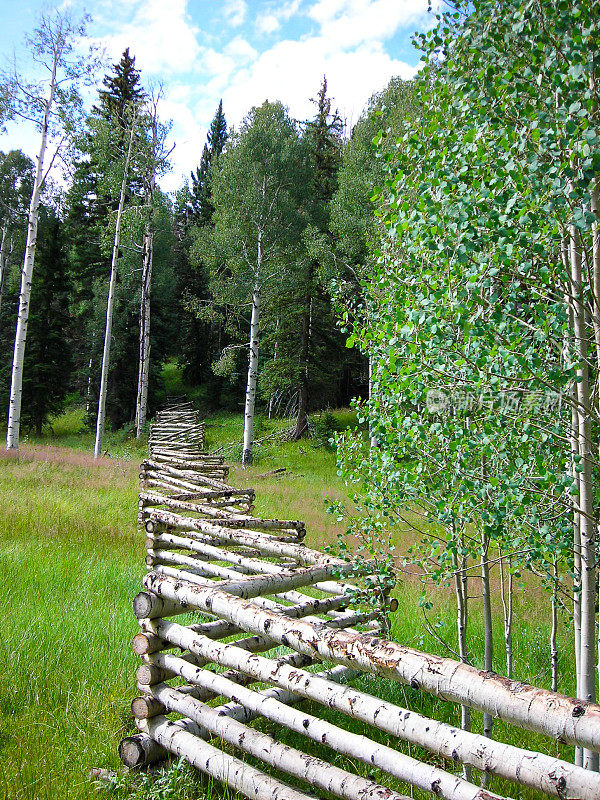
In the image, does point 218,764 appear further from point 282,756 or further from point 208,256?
point 208,256

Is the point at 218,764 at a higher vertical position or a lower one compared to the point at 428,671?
lower

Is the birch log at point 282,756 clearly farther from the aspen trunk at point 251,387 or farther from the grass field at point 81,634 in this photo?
the aspen trunk at point 251,387

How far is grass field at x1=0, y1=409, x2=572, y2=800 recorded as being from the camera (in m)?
3.14

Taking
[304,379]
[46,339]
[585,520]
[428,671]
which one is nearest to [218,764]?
[428,671]

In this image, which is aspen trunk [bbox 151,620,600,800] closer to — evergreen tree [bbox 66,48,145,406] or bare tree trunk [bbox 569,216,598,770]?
bare tree trunk [bbox 569,216,598,770]

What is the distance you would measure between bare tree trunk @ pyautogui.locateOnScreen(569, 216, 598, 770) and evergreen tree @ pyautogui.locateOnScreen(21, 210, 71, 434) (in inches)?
989

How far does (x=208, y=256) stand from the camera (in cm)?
2123

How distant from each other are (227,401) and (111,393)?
6538 mm

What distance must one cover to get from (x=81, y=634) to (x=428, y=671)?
3.63 meters

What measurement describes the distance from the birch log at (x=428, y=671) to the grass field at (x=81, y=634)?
0.95 metres

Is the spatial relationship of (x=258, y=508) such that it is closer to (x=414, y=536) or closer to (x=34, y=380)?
(x=414, y=536)

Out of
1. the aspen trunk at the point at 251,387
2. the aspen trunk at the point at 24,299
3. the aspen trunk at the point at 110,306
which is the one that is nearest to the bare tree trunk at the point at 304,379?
the aspen trunk at the point at 251,387

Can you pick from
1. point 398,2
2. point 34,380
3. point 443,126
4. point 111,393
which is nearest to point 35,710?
point 443,126

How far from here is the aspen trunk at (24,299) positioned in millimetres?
15461
